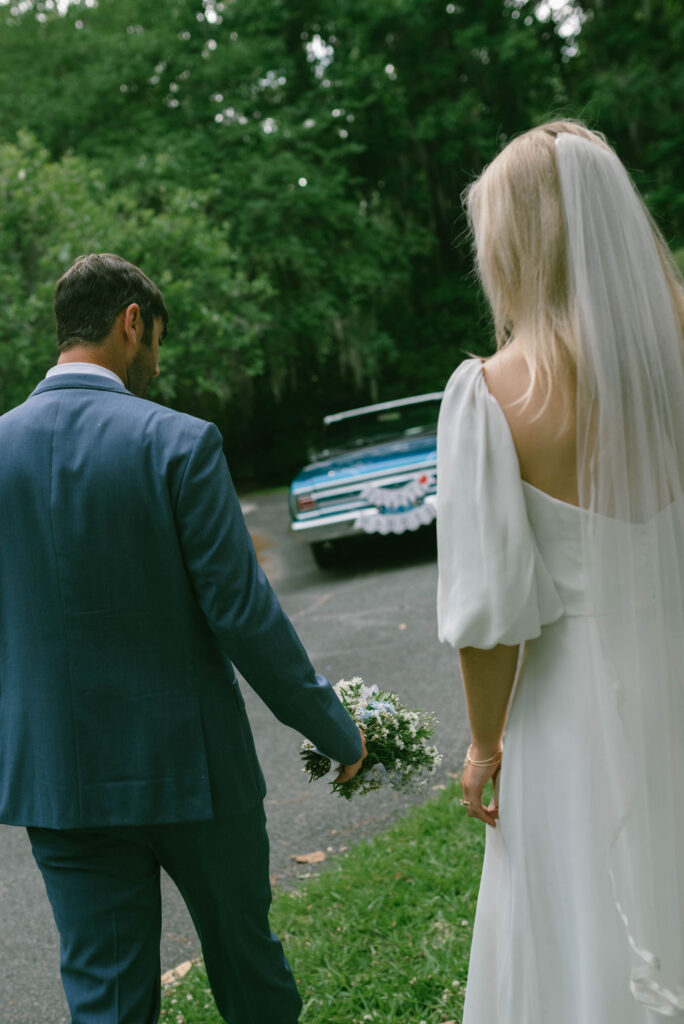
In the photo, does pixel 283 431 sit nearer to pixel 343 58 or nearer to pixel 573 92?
pixel 343 58

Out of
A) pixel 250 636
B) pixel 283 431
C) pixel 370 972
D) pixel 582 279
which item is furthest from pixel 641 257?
pixel 283 431

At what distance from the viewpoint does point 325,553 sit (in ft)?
35.2

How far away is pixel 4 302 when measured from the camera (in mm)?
11648

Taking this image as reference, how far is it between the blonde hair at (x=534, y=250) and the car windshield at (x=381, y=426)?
8352 millimetres

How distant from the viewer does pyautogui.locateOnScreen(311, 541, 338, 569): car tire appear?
10.6m

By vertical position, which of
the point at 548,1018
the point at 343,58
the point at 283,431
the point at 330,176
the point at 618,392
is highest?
the point at 343,58

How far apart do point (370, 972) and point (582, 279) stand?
7.32 feet

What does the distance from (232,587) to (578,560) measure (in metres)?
0.68

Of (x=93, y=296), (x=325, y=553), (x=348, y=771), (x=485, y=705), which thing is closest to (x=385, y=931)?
(x=348, y=771)

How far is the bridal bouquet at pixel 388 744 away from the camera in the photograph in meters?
2.41

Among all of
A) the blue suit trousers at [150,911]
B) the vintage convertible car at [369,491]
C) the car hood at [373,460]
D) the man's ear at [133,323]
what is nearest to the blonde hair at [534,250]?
the man's ear at [133,323]

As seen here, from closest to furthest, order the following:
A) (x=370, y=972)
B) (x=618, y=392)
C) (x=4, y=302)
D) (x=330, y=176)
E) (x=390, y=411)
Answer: (x=618, y=392) < (x=370, y=972) < (x=390, y=411) < (x=4, y=302) < (x=330, y=176)

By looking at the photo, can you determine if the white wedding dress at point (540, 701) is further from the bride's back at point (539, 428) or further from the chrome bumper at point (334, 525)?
the chrome bumper at point (334, 525)

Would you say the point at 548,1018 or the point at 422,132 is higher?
the point at 422,132
